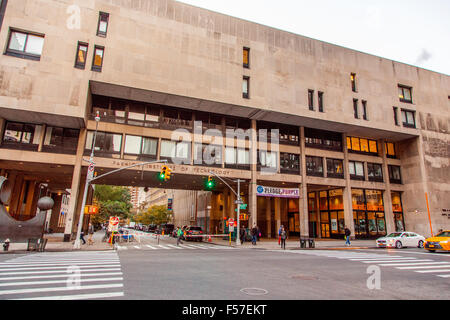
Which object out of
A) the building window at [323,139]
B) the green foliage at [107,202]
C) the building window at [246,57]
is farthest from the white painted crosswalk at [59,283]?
the green foliage at [107,202]

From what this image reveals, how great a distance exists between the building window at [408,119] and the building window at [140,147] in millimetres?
36834

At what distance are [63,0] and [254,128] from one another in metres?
25.3

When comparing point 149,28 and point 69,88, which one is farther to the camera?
point 149,28

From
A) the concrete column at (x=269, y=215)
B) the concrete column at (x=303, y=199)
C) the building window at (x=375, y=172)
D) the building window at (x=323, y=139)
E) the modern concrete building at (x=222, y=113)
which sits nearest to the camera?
the modern concrete building at (x=222, y=113)

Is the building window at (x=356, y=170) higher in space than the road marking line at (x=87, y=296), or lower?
higher

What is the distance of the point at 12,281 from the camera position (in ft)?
27.2

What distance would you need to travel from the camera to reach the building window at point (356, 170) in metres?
39.3

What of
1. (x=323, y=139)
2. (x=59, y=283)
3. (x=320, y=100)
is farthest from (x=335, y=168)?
(x=59, y=283)

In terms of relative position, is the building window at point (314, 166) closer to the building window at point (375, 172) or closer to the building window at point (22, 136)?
the building window at point (375, 172)

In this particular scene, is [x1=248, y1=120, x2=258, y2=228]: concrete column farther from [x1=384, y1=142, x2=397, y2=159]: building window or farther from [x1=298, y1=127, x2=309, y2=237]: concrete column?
[x1=384, y1=142, x2=397, y2=159]: building window

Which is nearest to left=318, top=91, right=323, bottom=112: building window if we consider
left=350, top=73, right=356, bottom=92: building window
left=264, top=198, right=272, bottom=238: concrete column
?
left=350, top=73, right=356, bottom=92: building window

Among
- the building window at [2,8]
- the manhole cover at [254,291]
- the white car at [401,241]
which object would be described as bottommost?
the manhole cover at [254,291]
